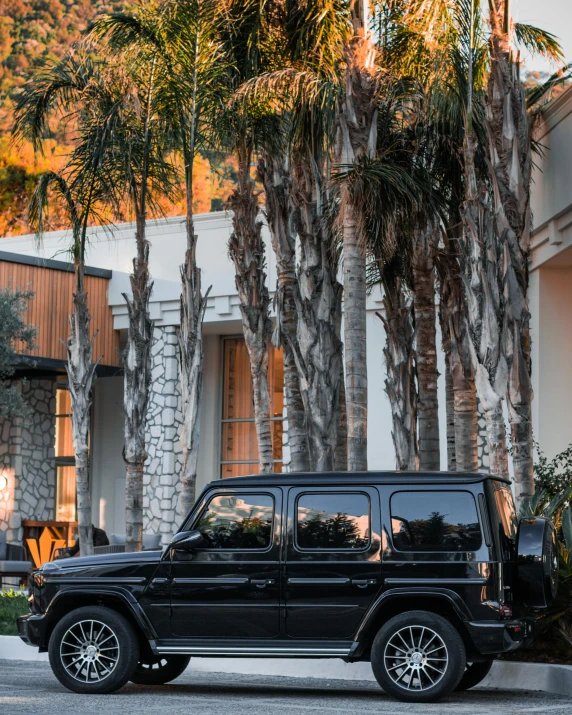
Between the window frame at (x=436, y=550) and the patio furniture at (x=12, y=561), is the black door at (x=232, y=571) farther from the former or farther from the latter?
the patio furniture at (x=12, y=561)

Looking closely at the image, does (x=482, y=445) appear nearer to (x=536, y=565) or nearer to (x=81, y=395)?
(x=81, y=395)

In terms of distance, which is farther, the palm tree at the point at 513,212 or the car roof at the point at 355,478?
the palm tree at the point at 513,212

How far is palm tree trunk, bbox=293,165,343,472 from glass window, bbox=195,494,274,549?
506 cm

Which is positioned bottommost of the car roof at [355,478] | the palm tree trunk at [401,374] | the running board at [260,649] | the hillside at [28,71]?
the running board at [260,649]

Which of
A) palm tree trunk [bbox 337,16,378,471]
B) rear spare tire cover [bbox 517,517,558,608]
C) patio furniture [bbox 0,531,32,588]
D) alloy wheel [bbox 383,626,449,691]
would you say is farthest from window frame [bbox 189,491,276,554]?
patio furniture [bbox 0,531,32,588]

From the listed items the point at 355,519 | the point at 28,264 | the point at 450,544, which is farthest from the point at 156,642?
the point at 28,264

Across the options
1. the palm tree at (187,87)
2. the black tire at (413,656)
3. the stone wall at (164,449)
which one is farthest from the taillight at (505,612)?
the stone wall at (164,449)

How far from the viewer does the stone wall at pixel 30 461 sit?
23344 millimetres

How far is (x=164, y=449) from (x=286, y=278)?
8488 mm

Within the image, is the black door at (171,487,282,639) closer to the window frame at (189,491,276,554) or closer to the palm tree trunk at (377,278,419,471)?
the window frame at (189,491,276,554)

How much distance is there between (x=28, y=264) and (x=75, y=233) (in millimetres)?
4075

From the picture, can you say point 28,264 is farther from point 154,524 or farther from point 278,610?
point 278,610

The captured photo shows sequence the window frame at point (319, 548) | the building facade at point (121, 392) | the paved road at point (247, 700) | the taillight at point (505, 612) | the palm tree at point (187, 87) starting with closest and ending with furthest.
A: the paved road at point (247, 700), the taillight at point (505, 612), the window frame at point (319, 548), the palm tree at point (187, 87), the building facade at point (121, 392)

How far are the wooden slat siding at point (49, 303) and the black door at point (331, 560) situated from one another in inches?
526
